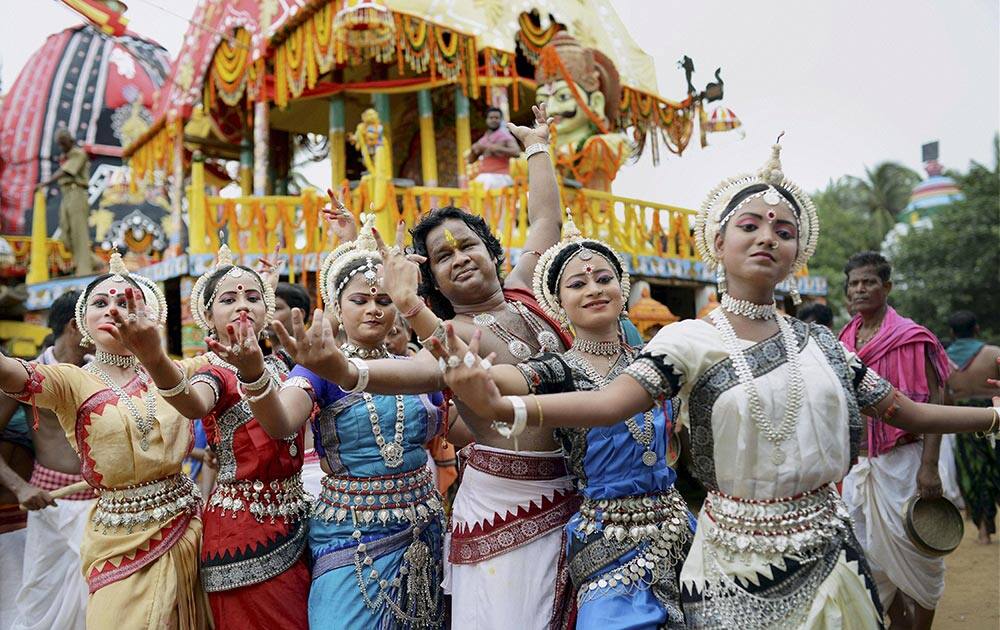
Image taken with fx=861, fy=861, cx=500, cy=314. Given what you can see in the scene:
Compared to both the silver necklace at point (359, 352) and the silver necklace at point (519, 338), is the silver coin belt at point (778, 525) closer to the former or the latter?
the silver necklace at point (519, 338)

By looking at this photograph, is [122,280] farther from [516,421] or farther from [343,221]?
[516,421]

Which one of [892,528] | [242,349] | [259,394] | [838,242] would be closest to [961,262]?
[838,242]

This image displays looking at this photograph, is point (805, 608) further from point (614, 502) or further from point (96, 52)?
point (96, 52)

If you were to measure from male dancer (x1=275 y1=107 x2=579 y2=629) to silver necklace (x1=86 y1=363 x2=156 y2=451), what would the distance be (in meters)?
1.20

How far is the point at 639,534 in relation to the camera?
2551mm

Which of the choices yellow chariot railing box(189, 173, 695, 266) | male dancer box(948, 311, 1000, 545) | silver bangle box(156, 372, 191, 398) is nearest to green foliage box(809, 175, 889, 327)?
yellow chariot railing box(189, 173, 695, 266)

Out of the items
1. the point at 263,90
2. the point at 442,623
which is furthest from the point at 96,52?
the point at 442,623

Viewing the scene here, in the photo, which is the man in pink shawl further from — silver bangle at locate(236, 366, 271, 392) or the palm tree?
the palm tree

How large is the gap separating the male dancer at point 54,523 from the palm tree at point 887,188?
125 feet

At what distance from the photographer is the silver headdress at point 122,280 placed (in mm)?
3422

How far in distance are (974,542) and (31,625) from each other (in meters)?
7.79

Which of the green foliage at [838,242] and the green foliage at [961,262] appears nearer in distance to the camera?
the green foliage at [961,262]

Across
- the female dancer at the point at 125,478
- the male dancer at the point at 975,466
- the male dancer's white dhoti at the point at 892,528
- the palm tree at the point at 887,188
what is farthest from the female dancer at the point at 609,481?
the palm tree at the point at 887,188

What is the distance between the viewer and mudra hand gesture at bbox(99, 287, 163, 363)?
2479 millimetres
